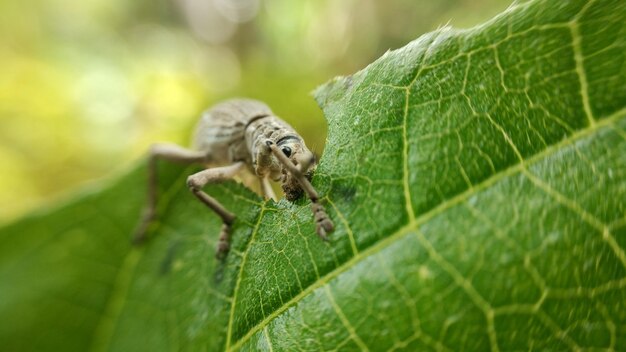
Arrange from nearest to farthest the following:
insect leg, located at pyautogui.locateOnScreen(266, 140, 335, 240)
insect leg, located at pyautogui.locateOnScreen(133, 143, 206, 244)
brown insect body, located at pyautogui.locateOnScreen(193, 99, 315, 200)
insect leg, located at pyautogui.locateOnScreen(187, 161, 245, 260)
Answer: insect leg, located at pyautogui.locateOnScreen(266, 140, 335, 240) < insect leg, located at pyautogui.locateOnScreen(187, 161, 245, 260) < brown insect body, located at pyautogui.locateOnScreen(193, 99, 315, 200) < insect leg, located at pyautogui.locateOnScreen(133, 143, 206, 244)

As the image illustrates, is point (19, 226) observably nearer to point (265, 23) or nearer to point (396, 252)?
point (396, 252)

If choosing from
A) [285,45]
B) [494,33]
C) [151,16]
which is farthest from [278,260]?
[151,16]

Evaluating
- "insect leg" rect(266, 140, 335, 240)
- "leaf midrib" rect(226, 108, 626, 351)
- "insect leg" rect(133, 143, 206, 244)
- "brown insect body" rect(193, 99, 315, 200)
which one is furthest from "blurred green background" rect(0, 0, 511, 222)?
"leaf midrib" rect(226, 108, 626, 351)

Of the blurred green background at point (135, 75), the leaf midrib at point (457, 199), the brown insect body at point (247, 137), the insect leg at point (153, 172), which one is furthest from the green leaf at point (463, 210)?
the blurred green background at point (135, 75)

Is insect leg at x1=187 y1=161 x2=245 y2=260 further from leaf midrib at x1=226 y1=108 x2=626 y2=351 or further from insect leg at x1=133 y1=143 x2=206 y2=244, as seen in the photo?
leaf midrib at x1=226 y1=108 x2=626 y2=351

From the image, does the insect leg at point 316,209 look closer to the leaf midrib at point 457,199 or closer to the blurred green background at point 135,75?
the leaf midrib at point 457,199

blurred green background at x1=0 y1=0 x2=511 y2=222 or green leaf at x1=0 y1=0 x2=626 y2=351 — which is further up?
blurred green background at x1=0 y1=0 x2=511 y2=222

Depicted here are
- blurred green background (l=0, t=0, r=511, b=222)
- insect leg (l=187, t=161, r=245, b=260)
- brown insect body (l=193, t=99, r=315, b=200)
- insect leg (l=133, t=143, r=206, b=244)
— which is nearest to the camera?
insect leg (l=187, t=161, r=245, b=260)
